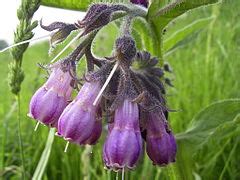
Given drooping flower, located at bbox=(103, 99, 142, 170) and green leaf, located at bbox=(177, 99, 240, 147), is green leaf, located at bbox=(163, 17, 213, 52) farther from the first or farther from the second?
drooping flower, located at bbox=(103, 99, 142, 170)

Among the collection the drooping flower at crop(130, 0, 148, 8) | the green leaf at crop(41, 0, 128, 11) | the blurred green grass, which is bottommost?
the blurred green grass

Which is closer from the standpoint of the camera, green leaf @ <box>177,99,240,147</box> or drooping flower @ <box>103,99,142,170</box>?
drooping flower @ <box>103,99,142,170</box>

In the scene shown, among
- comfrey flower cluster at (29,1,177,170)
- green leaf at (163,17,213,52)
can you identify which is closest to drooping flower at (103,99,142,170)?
comfrey flower cluster at (29,1,177,170)

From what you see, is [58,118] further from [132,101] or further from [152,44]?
[152,44]

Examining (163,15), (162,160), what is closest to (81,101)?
(162,160)

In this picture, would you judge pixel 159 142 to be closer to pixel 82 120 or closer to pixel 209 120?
pixel 82 120

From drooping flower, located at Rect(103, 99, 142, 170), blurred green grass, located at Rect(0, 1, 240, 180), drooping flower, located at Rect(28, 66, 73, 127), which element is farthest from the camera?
blurred green grass, located at Rect(0, 1, 240, 180)
